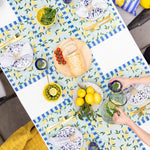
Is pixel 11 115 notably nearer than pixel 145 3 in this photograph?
No

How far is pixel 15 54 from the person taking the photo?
52.7 inches

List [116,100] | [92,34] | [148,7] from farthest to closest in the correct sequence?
[148,7] < [92,34] < [116,100]

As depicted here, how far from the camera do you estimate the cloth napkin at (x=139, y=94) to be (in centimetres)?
133

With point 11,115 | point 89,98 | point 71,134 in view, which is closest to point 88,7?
point 89,98

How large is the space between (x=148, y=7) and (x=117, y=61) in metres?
0.76

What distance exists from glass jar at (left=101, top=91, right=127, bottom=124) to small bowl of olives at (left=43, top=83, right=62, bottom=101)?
13.6 inches

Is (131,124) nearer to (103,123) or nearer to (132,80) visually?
(103,123)

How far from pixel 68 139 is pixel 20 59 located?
677 millimetres

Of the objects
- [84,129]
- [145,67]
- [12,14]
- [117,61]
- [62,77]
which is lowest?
[84,129]

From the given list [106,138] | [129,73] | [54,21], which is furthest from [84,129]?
[54,21]

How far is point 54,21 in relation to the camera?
1313mm

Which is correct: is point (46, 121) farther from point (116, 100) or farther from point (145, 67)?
point (145, 67)

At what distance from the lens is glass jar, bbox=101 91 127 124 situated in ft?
4.17

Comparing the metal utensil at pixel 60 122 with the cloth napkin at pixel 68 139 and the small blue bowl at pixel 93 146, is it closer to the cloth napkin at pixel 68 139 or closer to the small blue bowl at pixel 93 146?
the cloth napkin at pixel 68 139
